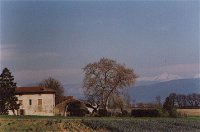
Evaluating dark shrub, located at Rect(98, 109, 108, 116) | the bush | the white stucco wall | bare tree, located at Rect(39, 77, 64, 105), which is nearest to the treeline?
dark shrub, located at Rect(98, 109, 108, 116)

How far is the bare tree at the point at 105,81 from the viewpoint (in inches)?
1721

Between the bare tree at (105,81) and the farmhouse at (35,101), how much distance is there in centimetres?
359

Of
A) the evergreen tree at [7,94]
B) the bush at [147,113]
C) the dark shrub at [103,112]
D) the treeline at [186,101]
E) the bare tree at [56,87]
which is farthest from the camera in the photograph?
the bare tree at [56,87]

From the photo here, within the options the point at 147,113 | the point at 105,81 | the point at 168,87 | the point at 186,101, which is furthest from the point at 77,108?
the point at 168,87

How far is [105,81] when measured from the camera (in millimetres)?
44719

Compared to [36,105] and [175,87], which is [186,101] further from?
[175,87]

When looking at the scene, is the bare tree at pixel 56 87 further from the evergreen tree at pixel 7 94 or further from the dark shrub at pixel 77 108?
the evergreen tree at pixel 7 94

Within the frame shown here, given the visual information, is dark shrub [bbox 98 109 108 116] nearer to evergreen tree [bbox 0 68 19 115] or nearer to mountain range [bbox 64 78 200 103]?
mountain range [bbox 64 78 200 103]

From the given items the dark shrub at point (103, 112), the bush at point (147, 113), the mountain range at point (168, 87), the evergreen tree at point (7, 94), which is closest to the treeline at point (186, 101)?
the mountain range at point (168, 87)

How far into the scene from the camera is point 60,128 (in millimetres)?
23031

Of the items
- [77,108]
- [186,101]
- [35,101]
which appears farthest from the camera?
[186,101]

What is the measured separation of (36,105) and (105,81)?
6.49 meters

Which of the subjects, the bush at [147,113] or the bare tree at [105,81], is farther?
the bare tree at [105,81]

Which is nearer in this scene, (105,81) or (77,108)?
(105,81)
